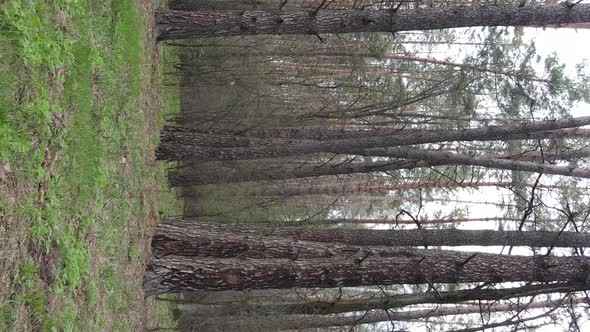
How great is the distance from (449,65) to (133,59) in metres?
11.7

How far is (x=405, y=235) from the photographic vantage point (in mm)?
8125

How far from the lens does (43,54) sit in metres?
4.33

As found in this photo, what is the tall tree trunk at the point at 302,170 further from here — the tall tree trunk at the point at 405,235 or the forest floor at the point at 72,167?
the forest floor at the point at 72,167

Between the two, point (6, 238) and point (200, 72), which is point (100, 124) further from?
point (200, 72)

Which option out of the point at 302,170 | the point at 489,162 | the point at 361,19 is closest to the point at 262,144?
the point at 302,170

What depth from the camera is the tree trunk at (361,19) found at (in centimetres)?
738

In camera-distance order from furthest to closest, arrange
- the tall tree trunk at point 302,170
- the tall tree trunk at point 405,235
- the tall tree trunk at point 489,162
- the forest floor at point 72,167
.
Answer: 1. the tall tree trunk at point 302,170
2. the tall tree trunk at point 489,162
3. the tall tree trunk at point 405,235
4. the forest floor at point 72,167

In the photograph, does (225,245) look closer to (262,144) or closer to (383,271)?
(383,271)

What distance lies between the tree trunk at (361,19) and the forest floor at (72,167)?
913mm

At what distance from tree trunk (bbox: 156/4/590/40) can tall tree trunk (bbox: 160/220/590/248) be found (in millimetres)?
2913

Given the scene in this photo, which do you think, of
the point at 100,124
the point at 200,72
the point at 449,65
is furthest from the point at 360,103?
the point at 100,124

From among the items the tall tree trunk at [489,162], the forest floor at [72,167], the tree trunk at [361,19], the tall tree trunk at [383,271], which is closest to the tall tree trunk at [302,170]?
the tall tree trunk at [489,162]

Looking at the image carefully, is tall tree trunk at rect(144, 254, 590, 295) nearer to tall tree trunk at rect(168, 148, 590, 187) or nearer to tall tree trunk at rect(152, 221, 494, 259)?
tall tree trunk at rect(152, 221, 494, 259)

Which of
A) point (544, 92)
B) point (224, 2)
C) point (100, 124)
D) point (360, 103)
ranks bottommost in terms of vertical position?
point (100, 124)
